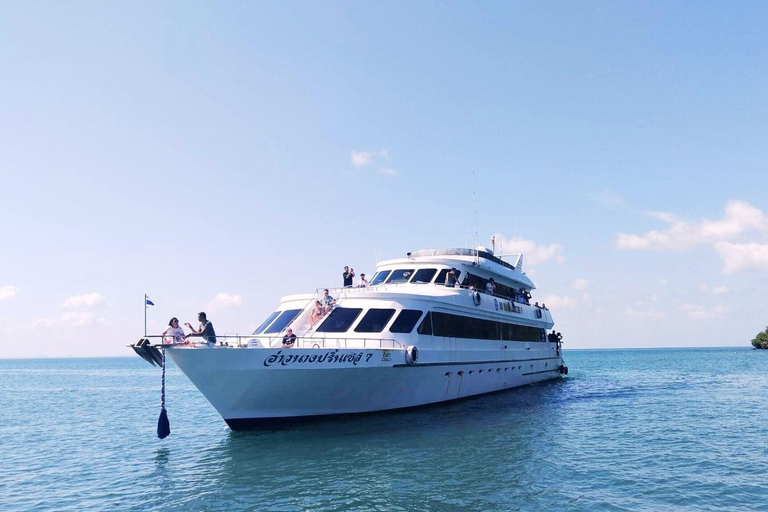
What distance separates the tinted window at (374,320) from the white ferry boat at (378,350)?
0.12ft

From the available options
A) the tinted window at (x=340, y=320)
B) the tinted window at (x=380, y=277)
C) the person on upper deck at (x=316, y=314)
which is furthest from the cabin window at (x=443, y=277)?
the person on upper deck at (x=316, y=314)

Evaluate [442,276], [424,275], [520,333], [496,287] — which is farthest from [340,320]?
[520,333]

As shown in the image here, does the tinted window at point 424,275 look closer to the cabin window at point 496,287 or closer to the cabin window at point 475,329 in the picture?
the cabin window at point 475,329

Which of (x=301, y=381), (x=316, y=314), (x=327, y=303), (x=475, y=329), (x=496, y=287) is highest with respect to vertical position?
(x=496, y=287)

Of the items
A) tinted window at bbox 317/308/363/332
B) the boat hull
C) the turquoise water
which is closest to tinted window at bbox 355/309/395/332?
tinted window at bbox 317/308/363/332

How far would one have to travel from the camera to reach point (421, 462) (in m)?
12.8

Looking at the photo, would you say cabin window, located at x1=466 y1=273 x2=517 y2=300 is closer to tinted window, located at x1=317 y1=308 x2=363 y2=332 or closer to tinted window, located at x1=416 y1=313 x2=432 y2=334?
tinted window, located at x1=416 y1=313 x2=432 y2=334

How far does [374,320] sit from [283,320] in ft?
11.7

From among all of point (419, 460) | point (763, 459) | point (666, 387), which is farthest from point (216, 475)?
point (666, 387)

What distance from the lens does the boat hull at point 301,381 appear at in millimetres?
14656

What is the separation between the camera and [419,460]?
13.0m

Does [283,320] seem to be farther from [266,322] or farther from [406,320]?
[406,320]

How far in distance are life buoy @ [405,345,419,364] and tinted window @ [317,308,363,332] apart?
2.16m

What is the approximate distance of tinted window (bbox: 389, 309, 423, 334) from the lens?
18.7 metres
